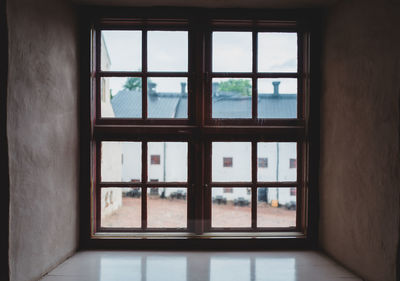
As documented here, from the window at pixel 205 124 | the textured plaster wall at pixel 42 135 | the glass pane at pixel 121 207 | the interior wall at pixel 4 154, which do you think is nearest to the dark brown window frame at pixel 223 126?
the window at pixel 205 124

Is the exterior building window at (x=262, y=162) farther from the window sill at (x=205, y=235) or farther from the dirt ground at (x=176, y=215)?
the window sill at (x=205, y=235)

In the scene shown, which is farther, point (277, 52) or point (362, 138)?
→ point (277, 52)

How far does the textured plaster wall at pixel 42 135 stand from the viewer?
1628 mm

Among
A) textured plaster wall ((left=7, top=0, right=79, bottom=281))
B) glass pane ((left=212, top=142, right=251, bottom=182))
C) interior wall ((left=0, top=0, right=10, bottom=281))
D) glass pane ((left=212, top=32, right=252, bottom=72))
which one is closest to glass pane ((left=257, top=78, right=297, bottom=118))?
glass pane ((left=212, top=32, right=252, bottom=72))

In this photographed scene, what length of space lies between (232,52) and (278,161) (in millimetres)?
1019

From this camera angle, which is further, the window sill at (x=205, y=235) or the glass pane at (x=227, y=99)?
the glass pane at (x=227, y=99)

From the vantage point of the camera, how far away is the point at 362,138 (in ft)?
6.31

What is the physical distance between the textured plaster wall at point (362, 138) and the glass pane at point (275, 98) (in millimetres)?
283

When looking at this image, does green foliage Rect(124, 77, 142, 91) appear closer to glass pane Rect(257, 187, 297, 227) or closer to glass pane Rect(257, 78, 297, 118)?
glass pane Rect(257, 78, 297, 118)

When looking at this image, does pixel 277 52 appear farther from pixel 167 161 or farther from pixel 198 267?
pixel 198 267

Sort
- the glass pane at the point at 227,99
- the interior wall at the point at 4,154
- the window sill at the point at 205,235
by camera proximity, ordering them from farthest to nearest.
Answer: the glass pane at the point at 227,99 → the window sill at the point at 205,235 → the interior wall at the point at 4,154

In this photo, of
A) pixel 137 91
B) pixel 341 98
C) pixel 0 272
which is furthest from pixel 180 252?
pixel 341 98

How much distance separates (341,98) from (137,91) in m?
1.63

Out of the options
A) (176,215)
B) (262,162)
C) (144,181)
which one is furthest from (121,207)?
(262,162)
